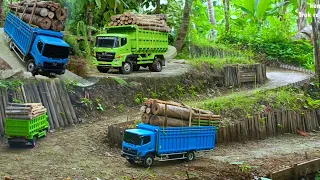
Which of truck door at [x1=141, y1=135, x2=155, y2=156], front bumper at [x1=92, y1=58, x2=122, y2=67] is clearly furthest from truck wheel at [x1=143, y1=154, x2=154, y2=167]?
front bumper at [x1=92, y1=58, x2=122, y2=67]

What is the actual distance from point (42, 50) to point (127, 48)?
12.4ft

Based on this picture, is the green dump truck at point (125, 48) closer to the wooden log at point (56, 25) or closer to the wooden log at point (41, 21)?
the wooden log at point (56, 25)

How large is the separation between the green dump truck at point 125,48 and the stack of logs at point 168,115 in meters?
6.51

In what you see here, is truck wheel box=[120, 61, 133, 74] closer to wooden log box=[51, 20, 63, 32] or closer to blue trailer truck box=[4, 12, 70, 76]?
blue trailer truck box=[4, 12, 70, 76]

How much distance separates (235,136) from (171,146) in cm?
346

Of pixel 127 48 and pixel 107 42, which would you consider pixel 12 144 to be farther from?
pixel 127 48

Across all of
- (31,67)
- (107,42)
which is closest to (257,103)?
(107,42)

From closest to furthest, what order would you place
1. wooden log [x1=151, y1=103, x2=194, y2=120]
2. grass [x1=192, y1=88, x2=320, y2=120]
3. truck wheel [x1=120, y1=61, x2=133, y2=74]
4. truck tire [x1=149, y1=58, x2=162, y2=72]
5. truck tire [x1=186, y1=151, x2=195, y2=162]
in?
wooden log [x1=151, y1=103, x2=194, y2=120]
truck tire [x1=186, y1=151, x2=195, y2=162]
grass [x1=192, y1=88, x2=320, y2=120]
truck wheel [x1=120, y1=61, x2=133, y2=74]
truck tire [x1=149, y1=58, x2=162, y2=72]

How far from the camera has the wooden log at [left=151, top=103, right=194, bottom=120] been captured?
33.1ft

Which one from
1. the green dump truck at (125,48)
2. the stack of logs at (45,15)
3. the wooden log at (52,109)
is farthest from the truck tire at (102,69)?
the wooden log at (52,109)

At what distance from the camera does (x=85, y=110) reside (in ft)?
45.5

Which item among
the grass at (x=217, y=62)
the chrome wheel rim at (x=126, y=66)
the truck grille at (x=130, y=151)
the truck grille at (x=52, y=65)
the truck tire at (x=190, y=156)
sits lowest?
the truck tire at (x=190, y=156)

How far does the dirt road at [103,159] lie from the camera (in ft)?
29.9

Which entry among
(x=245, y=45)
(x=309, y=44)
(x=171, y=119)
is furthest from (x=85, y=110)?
(x=309, y=44)
